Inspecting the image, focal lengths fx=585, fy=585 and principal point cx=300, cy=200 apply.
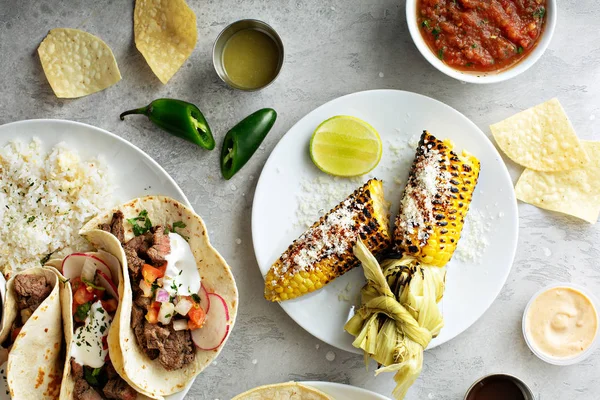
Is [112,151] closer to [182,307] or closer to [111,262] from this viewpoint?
[111,262]

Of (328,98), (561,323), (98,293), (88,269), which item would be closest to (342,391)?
(561,323)

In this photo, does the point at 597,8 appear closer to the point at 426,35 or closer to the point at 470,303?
the point at 426,35

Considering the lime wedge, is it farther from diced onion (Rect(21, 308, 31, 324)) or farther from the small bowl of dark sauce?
diced onion (Rect(21, 308, 31, 324))

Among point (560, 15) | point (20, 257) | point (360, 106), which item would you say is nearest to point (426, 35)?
point (360, 106)

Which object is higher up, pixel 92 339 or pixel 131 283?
pixel 131 283

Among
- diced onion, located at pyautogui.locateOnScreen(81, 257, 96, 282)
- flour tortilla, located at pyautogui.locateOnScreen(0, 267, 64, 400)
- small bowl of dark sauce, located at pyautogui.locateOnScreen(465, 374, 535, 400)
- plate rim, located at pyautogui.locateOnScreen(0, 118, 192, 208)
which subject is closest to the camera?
flour tortilla, located at pyautogui.locateOnScreen(0, 267, 64, 400)

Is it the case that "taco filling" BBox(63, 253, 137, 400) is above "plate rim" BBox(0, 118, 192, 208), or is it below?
below

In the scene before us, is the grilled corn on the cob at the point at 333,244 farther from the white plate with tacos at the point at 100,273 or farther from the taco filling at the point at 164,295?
the taco filling at the point at 164,295

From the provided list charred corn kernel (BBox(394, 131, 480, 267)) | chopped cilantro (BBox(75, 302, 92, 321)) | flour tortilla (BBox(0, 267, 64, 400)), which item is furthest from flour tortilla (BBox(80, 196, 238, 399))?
charred corn kernel (BBox(394, 131, 480, 267))
